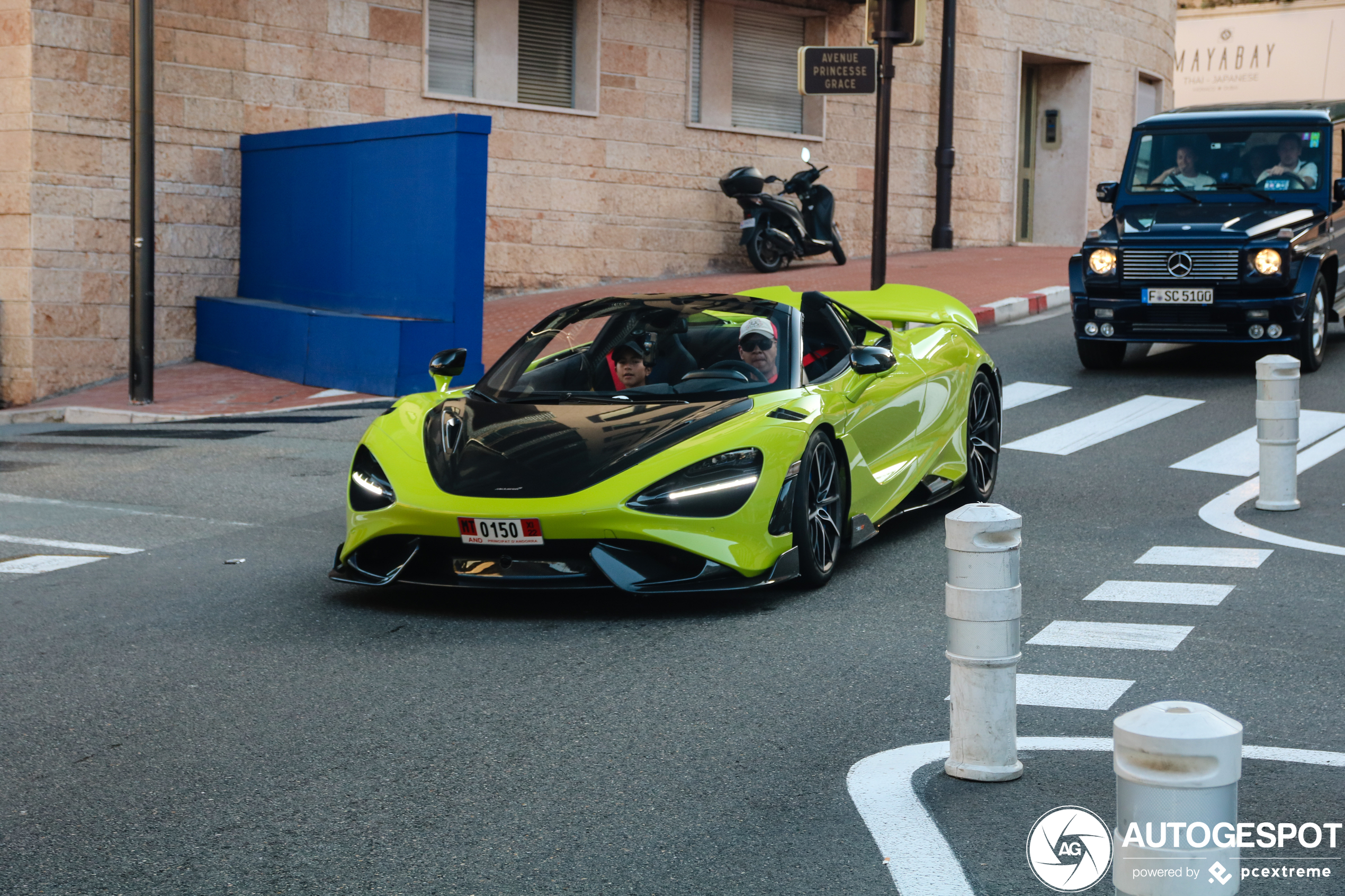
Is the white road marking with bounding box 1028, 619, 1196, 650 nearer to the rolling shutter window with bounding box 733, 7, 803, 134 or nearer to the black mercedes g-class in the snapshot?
the black mercedes g-class

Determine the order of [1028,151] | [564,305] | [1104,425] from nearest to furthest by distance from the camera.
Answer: [1104,425] → [564,305] → [1028,151]

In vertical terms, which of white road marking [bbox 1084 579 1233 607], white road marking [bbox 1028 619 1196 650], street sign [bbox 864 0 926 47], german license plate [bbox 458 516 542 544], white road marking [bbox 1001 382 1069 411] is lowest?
white road marking [bbox 1028 619 1196 650]

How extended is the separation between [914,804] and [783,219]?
1786 cm

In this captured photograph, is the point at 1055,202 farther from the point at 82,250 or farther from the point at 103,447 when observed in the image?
the point at 103,447

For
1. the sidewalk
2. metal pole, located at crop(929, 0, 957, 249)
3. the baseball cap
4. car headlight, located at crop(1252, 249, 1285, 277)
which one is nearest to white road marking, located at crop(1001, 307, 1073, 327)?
the sidewalk

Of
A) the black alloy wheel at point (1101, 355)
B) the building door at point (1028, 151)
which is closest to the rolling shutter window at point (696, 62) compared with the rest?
the building door at point (1028, 151)

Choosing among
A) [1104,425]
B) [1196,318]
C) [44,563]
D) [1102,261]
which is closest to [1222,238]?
[1196,318]

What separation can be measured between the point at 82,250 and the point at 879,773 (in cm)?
1345

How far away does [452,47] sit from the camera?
19531 millimetres

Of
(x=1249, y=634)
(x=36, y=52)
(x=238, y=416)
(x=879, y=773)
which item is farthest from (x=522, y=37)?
(x=879, y=773)

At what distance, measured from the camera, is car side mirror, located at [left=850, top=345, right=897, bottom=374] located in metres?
7.16

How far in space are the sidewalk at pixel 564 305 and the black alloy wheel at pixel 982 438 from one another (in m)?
6.44

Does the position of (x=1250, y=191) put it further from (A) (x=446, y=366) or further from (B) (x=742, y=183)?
(B) (x=742, y=183)

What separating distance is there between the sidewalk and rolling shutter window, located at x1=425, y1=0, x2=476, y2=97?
267 centimetres
